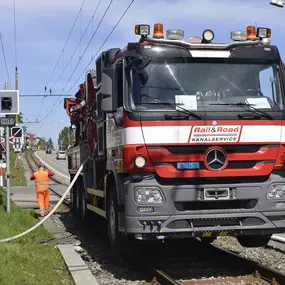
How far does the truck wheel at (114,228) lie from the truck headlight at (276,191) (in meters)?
2.21

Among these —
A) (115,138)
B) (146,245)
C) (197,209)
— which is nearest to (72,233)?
(146,245)

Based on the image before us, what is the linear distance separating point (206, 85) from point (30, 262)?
361cm

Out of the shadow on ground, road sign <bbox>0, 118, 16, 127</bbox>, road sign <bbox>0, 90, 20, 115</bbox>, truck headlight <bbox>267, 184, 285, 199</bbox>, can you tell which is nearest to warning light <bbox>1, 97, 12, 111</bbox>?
road sign <bbox>0, 90, 20, 115</bbox>

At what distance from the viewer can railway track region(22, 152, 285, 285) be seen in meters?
6.86

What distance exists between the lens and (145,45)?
287 inches

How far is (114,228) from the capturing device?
26.0ft

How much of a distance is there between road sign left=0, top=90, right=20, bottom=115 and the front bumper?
5621 mm

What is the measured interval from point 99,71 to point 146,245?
3344 mm

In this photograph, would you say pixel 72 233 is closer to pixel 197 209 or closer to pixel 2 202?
pixel 2 202

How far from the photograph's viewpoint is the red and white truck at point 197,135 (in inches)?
271

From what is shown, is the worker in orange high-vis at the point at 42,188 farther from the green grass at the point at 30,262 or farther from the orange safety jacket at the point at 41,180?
the green grass at the point at 30,262

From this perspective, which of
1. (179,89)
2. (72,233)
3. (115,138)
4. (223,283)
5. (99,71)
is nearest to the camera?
(223,283)

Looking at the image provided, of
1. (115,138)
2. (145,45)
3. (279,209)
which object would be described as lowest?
(279,209)

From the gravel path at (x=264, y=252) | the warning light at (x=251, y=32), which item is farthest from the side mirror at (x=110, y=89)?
the gravel path at (x=264, y=252)
